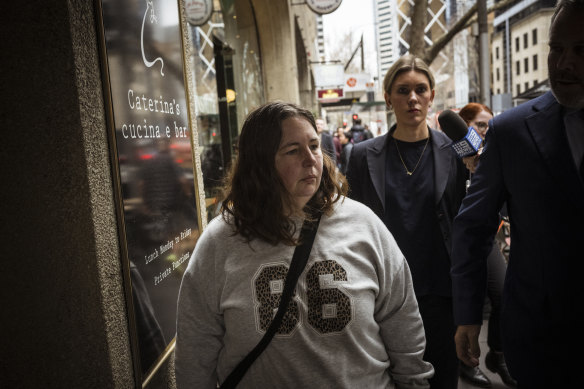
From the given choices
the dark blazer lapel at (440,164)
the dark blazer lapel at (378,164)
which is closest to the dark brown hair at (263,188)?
→ the dark blazer lapel at (378,164)

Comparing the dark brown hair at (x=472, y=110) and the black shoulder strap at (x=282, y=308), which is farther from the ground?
the dark brown hair at (x=472, y=110)

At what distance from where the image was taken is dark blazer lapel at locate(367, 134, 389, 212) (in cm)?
286

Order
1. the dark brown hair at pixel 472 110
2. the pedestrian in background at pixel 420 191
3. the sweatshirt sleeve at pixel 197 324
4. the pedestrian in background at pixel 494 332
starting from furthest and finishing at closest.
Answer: the dark brown hair at pixel 472 110, the pedestrian in background at pixel 494 332, the pedestrian in background at pixel 420 191, the sweatshirt sleeve at pixel 197 324

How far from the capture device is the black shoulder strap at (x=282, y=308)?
1.67m

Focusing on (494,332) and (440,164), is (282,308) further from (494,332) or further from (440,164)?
(494,332)

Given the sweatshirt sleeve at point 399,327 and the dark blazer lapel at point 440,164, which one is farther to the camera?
the dark blazer lapel at point 440,164

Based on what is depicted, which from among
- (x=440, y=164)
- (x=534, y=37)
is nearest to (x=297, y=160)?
(x=440, y=164)

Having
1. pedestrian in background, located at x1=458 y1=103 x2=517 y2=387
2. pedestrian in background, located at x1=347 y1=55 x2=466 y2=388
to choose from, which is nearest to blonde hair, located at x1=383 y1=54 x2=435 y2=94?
pedestrian in background, located at x1=347 y1=55 x2=466 y2=388

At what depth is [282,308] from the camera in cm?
168

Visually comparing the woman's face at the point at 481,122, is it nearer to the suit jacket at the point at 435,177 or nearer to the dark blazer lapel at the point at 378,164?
the suit jacket at the point at 435,177

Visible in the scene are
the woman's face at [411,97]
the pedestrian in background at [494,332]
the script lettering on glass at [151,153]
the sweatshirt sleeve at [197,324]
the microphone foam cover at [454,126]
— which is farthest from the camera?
the pedestrian in background at [494,332]

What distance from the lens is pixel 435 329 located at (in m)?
2.69

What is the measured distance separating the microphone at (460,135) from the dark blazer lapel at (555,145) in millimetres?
946

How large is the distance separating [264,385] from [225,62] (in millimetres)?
6101
